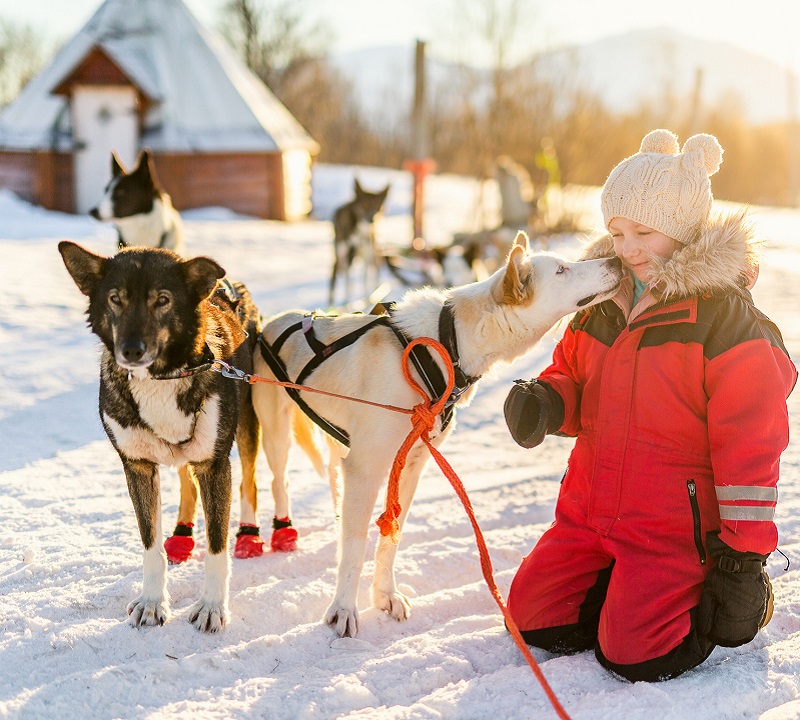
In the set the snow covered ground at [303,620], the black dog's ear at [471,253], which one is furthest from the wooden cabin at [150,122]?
the snow covered ground at [303,620]

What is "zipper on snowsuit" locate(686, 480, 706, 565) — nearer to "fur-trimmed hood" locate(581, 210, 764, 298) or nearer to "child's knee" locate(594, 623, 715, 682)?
"child's knee" locate(594, 623, 715, 682)

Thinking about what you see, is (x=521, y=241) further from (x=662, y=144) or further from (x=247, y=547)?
(x=247, y=547)

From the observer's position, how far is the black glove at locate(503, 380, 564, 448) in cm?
272

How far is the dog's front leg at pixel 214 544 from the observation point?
2658mm

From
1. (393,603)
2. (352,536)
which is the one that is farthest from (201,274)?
(393,603)

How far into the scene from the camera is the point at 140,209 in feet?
21.0

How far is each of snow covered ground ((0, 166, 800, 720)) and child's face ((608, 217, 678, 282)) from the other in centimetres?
54

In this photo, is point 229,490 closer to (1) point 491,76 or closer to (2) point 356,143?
(1) point 491,76

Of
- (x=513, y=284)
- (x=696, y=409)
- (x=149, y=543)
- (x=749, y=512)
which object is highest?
(x=513, y=284)

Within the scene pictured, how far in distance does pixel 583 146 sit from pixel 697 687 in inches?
661

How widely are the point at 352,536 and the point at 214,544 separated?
1.54 ft

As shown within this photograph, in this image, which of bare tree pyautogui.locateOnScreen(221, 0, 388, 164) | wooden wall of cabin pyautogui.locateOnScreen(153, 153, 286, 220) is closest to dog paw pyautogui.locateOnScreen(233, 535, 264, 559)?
wooden wall of cabin pyautogui.locateOnScreen(153, 153, 286, 220)

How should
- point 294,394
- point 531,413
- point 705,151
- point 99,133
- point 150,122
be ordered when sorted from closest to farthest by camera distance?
point 705,151 → point 531,413 → point 294,394 → point 99,133 → point 150,122

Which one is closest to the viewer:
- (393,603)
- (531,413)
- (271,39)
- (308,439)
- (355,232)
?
(531,413)
